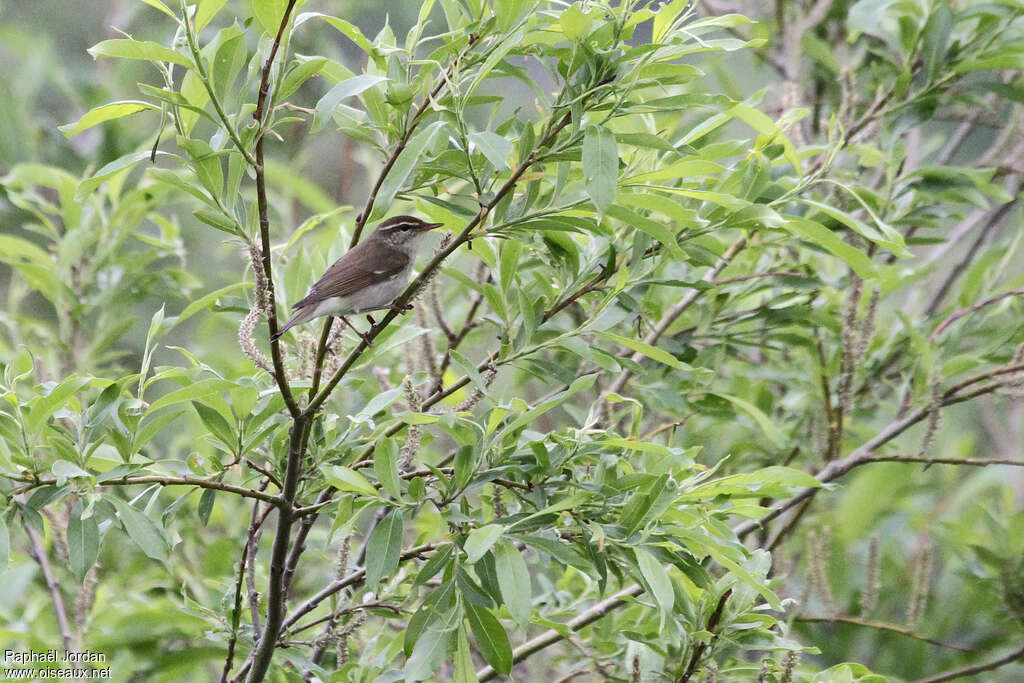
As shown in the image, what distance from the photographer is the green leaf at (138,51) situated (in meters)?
1.74

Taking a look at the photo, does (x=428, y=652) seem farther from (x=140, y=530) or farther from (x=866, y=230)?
(x=866, y=230)

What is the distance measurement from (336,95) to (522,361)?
85cm

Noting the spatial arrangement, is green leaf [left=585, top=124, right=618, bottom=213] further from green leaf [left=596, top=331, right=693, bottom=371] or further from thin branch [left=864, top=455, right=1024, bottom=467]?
thin branch [left=864, top=455, right=1024, bottom=467]

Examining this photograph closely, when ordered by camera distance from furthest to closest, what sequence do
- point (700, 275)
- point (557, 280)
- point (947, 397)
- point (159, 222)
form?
point (159, 222) < point (700, 275) < point (947, 397) < point (557, 280)

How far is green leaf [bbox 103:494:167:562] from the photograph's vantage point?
6.38 feet

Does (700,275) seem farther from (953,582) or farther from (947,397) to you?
(953,582)

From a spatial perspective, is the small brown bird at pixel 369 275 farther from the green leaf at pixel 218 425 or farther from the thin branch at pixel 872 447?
the thin branch at pixel 872 447

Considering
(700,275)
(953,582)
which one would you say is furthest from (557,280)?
(953,582)

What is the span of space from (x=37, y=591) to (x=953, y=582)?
405cm

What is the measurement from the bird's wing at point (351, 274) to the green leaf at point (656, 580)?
107 centimetres

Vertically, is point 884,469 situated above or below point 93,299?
below

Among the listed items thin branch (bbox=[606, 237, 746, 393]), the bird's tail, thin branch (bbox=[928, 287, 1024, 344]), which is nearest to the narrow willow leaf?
the bird's tail

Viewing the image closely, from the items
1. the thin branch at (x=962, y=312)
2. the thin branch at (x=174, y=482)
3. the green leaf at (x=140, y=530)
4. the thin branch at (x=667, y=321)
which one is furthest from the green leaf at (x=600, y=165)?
the thin branch at (x=962, y=312)

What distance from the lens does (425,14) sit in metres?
1.97
